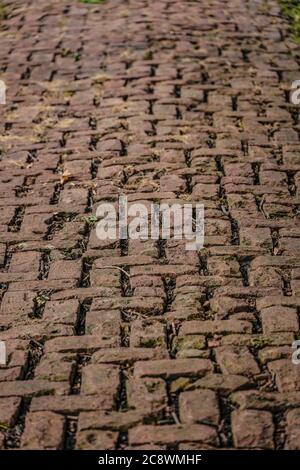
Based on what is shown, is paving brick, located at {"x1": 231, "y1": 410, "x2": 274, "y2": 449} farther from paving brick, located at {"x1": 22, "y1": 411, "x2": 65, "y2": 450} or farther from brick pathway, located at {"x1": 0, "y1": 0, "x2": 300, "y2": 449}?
paving brick, located at {"x1": 22, "y1": 411, "x2": 65, "y2": 450}

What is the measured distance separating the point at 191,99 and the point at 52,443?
3.48m

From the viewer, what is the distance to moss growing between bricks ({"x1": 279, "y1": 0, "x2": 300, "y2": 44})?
6815mm

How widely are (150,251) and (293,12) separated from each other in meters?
5.05

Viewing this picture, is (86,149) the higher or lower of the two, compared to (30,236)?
higher

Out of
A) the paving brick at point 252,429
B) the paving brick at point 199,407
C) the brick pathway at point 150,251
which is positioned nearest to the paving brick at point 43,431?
the brick pathway at point 150,251

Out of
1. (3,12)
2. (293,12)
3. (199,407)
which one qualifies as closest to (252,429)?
(199,407)

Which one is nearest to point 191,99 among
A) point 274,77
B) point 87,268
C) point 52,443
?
point 274,77

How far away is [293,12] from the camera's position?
744 cm

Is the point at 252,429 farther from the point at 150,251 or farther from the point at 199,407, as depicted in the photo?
the point at 150,251

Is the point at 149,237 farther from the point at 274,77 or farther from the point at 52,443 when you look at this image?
the point at 274,77

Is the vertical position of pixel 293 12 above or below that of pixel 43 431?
above

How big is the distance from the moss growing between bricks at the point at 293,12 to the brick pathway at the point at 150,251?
0.49 meters

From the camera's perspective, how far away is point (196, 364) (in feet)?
9.36

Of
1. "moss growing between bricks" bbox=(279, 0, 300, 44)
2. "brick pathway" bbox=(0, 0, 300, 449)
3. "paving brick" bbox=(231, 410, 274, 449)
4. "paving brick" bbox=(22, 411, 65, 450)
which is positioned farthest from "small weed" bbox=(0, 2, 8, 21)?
"paving brick" bbox=(231, 410, 274, 449)
